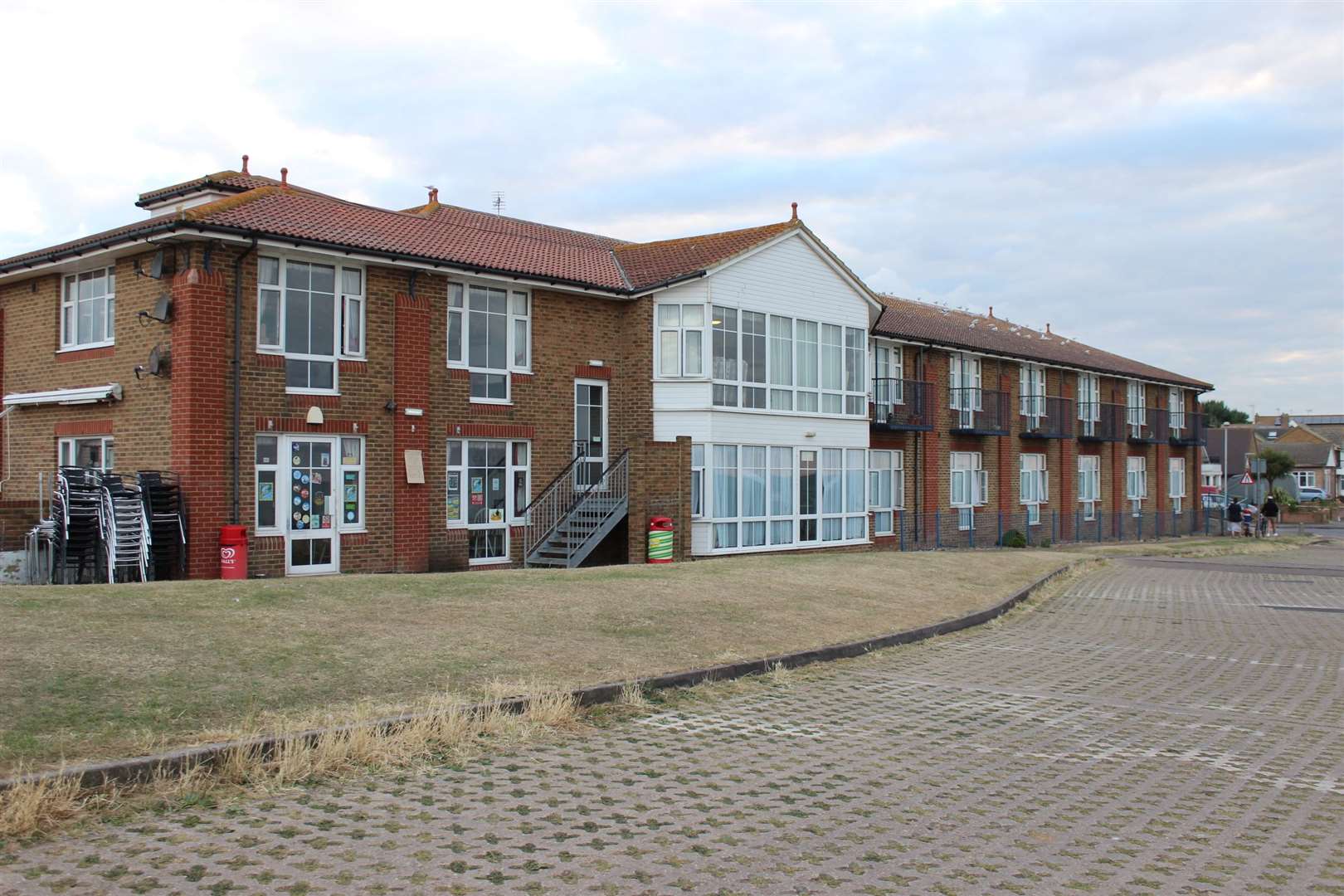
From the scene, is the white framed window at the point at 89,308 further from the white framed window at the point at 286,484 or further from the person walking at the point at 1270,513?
the person walking at the point at 1270,513

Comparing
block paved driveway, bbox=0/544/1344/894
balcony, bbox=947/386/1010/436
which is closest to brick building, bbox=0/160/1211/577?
balcony, bbox=947/386/1010/436

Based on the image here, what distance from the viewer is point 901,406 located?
3038cm

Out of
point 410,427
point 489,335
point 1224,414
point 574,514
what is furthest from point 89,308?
point 1224,414

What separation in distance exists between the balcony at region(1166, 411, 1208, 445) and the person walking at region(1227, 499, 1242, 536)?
3.05 metres

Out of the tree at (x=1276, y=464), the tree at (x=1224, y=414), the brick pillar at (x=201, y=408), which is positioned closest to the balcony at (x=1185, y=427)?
the tree at (x=1276, y=464)

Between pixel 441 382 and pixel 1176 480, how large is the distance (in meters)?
37.5

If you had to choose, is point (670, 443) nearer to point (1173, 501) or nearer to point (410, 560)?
point (410, 560)

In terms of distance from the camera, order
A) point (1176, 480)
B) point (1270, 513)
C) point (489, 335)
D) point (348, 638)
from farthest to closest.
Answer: point (1176, 480) → point (1270, 513) → point (489, 335) → point (348, 638)

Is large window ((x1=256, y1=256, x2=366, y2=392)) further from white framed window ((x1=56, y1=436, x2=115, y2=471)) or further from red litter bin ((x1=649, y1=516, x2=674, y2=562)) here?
red litter bin ((x1=649, y1=516, x2=674, y2=562))

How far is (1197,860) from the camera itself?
552cm

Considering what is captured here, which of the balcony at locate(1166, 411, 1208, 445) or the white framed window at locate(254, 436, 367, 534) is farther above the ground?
the balcony at locate(1166, 411, 1208, 445)

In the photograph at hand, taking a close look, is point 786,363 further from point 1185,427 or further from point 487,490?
point 1185,427

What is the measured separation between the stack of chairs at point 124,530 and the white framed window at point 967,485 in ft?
77.0

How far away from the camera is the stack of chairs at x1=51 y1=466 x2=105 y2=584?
15688 mm
